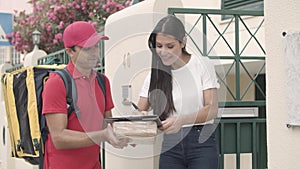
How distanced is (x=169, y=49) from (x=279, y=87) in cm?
87

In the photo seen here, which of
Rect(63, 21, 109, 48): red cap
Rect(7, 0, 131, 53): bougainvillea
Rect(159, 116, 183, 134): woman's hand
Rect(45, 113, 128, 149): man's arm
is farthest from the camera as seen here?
Rect(7, 0, 131, 53): bougainvillea

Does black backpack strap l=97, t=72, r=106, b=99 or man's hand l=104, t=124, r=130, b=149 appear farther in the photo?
black backpack strap l=97, t=72, r=106, b=99

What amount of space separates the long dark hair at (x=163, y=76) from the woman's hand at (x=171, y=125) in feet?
0.58

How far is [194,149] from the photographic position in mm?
3346

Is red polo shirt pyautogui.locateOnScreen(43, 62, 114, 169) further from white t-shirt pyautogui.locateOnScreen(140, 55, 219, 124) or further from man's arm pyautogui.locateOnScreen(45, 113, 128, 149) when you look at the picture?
white t-shirt pyautogui.locateOnScreen(140, 55, 219, 124)

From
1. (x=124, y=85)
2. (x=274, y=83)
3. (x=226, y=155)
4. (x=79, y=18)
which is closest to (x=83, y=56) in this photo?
(x=124, y=85)

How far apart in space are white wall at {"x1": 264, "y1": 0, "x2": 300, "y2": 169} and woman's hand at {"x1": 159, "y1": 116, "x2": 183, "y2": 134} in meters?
0.62

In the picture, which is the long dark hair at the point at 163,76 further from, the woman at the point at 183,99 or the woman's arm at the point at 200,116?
the woman's arm at the point at 200,116

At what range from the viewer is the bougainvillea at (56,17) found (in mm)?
11102

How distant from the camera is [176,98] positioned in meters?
3.37

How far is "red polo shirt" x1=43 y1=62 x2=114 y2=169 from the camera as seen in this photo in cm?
331

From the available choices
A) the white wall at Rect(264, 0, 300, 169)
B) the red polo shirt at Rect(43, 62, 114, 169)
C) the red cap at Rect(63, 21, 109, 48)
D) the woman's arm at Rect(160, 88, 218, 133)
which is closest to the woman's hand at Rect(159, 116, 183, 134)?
the woman's arm at Rect(160, 88, 218, 133)

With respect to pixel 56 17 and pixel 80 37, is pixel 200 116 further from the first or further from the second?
pixel 56 17

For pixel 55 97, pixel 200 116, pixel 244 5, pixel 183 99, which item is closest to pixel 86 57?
pixel 55 97
